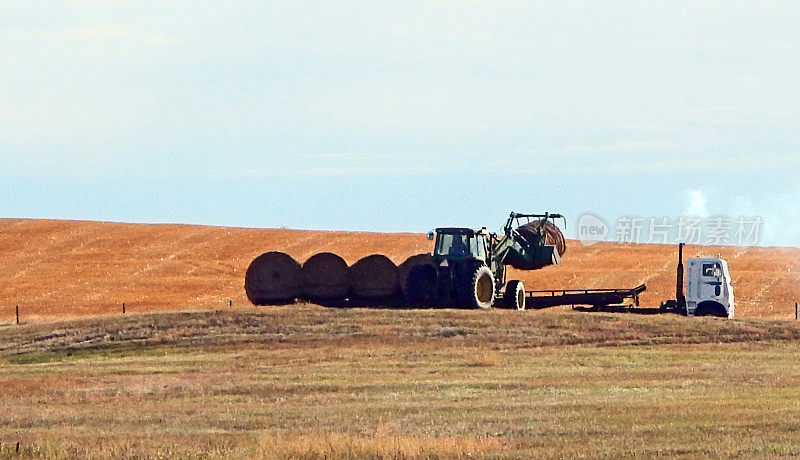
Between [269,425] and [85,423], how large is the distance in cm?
282

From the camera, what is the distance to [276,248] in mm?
71625

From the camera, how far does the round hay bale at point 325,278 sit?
40156 mm

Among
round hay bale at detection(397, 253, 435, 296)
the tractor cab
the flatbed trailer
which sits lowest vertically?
the flatbed trailer

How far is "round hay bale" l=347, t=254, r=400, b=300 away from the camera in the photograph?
39.9 metres

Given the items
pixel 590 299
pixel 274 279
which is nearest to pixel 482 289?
pixel 590 299

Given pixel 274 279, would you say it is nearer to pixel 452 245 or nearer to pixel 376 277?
pixel 376 277

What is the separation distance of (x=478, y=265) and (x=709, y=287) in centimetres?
695

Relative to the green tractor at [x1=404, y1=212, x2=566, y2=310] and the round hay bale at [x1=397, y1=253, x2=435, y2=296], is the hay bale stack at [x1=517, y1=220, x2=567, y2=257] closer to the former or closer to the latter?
the green tractor at [x1=404, y1=212, x2=566, y2=310]

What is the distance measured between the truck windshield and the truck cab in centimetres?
673

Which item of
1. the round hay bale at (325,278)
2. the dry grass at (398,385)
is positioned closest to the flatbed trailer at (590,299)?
the dry grass at (398,385)

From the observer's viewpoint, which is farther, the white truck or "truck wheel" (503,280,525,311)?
"truck wheel" (503,280,525,311)

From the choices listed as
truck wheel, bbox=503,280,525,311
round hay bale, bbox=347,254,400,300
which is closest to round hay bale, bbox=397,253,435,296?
round hay bale, bbox=347,254,400,300

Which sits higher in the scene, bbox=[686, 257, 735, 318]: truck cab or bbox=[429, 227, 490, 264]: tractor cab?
bbox=[429, 227, 490, 264]: tractor cab

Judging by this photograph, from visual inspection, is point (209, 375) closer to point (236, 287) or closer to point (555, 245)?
point (555, 245)
